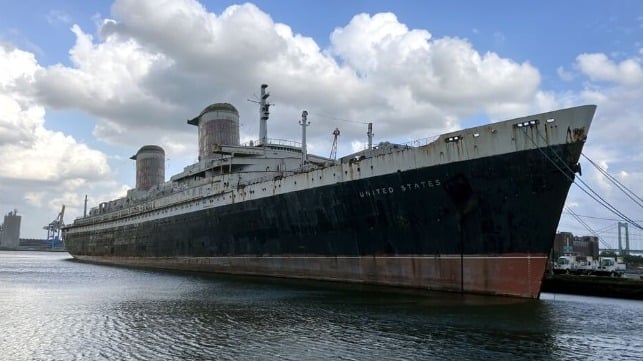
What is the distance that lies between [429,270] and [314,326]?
8.33 meters

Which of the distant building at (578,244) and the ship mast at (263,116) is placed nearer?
the ship mast at (263,116)

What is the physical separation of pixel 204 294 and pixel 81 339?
891cm

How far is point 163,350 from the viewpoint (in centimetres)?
1048

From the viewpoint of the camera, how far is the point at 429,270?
20.1 metres

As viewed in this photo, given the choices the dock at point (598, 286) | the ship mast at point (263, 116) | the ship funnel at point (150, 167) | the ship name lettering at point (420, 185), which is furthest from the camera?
the ship funnel at point (150, 167)

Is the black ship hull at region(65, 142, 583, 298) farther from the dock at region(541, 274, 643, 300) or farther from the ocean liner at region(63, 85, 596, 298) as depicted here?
the dock at region(541, 274, 643, 300)

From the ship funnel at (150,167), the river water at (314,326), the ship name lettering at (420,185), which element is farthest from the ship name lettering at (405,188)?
the ship funnel at (150,167)

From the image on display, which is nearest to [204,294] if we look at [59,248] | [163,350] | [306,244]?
[306,244]

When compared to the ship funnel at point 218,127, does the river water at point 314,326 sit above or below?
below

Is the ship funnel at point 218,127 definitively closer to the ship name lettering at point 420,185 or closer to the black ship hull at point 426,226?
the black ship hull at point 426,226

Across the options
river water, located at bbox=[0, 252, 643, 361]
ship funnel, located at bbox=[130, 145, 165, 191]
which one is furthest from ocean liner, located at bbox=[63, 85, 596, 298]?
ship funnel, located at bbox=[130, 145, 165, 191]

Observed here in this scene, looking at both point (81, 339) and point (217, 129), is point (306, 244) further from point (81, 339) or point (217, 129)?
point (217, 129)

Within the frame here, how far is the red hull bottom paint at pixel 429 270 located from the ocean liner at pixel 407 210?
0.04m

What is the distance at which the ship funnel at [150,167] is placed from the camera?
5284 centimetres
